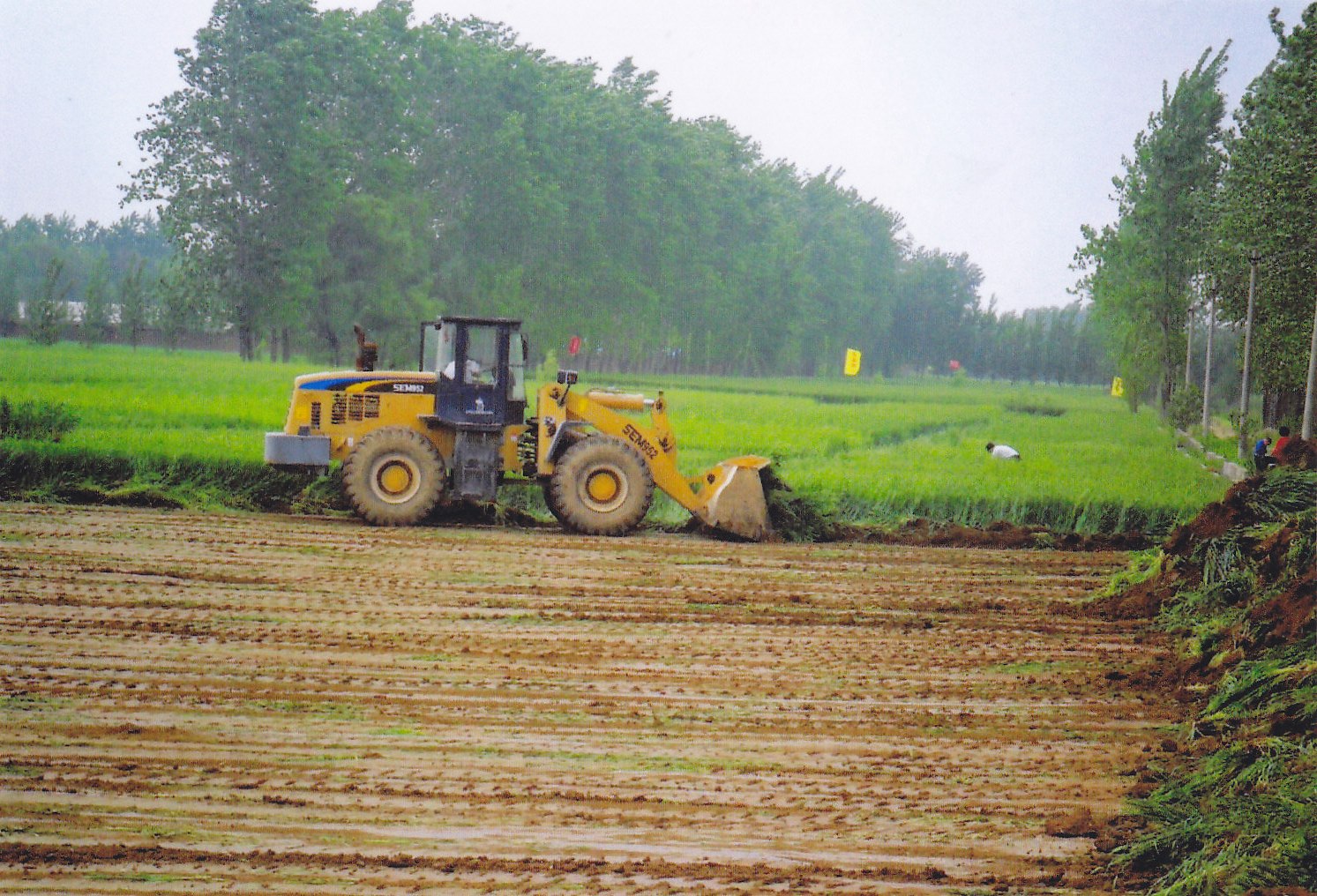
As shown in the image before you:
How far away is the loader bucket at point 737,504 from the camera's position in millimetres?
13703

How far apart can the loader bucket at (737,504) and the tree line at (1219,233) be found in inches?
531

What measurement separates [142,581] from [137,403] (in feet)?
36.6

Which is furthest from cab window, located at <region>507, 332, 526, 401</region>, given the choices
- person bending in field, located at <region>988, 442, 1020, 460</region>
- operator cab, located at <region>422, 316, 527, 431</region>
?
person bending in field, located at <region>988, 442, 1020, 460</region>

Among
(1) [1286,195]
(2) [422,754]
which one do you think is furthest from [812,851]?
(1) [1286,195]

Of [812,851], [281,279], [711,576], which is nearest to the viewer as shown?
[812,851]

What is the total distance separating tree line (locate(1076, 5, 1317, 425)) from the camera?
2278 centimetres

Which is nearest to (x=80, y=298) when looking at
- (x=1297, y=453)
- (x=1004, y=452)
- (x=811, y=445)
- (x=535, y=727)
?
(x=811, y=445)

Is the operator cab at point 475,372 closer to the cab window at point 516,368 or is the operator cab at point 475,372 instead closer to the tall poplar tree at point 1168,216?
the cab window at point 516,368

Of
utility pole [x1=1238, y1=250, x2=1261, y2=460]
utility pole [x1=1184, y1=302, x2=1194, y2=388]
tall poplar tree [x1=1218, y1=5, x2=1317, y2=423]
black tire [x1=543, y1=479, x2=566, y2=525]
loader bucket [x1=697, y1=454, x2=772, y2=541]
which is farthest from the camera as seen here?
utility pole [x1=1184, y1=302, x2=1194, y2=388]

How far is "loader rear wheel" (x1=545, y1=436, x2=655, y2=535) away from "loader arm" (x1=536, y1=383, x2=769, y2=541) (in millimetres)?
206

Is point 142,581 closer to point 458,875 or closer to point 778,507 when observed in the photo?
point 458,875

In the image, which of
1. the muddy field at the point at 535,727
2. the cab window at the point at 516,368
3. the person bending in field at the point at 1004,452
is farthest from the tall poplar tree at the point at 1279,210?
the cab window at the point at 516,368

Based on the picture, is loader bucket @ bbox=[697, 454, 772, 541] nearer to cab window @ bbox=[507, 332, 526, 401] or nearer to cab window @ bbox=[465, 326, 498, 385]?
cab window @ bbox=[507, 332, 526, 401]

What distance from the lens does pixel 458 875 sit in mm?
4801
